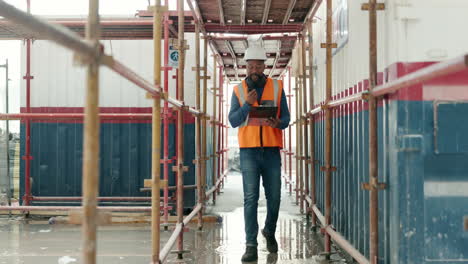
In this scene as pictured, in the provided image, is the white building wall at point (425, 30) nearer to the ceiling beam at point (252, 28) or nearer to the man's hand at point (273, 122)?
the man's hand at point (273, 122)

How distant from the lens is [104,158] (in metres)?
9.17

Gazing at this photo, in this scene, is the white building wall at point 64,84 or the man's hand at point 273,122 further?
the white building wall at point 64,84

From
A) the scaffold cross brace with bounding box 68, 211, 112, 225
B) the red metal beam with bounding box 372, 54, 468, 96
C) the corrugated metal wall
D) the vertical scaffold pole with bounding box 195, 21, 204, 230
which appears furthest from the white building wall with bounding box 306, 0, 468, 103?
the corrugated metal wall

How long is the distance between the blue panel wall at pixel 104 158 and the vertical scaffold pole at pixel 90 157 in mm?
6887

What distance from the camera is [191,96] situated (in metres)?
9.24

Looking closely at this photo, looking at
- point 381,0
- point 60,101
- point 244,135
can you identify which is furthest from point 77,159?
point 381,0

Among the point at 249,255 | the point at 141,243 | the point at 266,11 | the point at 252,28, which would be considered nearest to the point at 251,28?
the point at 252,28

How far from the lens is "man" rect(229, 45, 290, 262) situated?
18.7 ft

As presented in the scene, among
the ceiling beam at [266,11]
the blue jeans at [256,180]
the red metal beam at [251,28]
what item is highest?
the ceiling beam at [266,11]

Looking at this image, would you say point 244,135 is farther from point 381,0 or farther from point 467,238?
point 467,238

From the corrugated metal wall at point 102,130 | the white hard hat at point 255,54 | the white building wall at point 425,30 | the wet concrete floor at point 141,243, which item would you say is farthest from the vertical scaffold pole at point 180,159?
the corrugated metal wall at point 102,130

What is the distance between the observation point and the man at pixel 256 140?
569 cm

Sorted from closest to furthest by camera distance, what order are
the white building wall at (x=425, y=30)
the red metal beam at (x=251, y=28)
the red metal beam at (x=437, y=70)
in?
the red metal beam at (x=437, y=70) → the white building wall at (x=425, y=30) → the red metal beam at (x=251, y=28)

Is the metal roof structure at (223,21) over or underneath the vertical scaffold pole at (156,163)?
over
